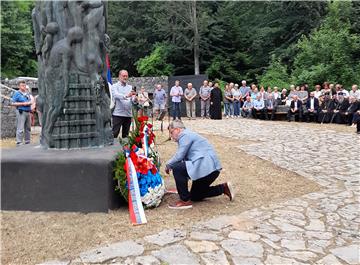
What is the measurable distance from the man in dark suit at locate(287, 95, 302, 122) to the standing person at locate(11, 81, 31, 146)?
1131 centimetres

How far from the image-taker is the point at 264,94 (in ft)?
62.4

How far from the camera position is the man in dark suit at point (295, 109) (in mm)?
17609

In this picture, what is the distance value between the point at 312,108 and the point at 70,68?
1360 cm

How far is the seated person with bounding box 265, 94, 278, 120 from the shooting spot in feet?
60.7

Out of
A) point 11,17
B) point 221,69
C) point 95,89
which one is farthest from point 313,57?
point 95,89

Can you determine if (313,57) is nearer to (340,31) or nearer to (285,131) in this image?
(340,31)

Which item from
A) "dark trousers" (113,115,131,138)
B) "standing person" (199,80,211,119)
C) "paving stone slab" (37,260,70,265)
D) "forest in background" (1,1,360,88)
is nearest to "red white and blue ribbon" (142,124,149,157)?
"paving stone slab" (37,260,70,265)

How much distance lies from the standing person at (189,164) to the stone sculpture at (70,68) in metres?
1.33

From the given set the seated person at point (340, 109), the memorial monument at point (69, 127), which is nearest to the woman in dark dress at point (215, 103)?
the seated person at point (340, 109)

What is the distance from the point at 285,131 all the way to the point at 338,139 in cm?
223

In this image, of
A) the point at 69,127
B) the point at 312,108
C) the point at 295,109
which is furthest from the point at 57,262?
the point at 295,109

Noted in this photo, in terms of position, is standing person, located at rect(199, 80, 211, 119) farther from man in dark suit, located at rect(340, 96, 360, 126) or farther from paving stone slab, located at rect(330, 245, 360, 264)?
paving stone slab, located at rect(330, 245, 360, 264)

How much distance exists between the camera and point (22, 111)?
426 inches

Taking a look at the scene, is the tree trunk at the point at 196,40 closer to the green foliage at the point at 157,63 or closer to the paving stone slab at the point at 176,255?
the green foliage at the point at 157,63
